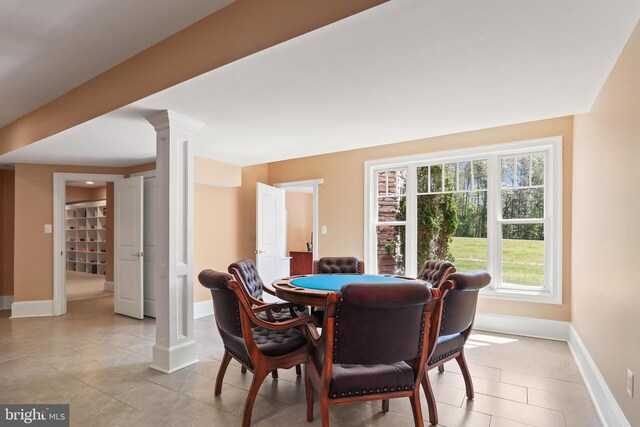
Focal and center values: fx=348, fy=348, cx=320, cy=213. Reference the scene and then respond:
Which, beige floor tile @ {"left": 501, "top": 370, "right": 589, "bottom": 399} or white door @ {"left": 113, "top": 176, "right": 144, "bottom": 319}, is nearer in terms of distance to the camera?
beige floor tile @ {"left": 501, "top": 370, "right": 589, "bottom": 399}

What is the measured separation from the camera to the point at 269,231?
18.7 feet

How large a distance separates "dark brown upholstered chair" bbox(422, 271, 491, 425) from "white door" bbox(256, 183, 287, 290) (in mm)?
3373

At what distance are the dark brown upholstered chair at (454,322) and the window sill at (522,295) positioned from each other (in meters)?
1.95

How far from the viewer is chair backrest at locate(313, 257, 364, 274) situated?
4203 mm

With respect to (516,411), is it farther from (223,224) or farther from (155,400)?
(223,224)

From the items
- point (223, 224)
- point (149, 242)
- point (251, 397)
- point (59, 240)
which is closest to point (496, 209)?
point (251, 397)

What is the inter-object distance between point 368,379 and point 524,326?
10.0 feet

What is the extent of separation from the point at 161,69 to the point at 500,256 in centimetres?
420

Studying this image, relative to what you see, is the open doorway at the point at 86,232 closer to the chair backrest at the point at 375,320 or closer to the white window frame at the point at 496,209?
the white window frame at the point at 496,209

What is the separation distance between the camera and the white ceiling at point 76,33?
6.86 ft

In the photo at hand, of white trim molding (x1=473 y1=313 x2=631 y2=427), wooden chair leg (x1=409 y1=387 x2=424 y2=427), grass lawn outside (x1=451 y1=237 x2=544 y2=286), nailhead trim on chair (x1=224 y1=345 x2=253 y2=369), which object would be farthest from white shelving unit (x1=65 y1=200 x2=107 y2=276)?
wooden chair leg (x1=409 y1=387 x2=424 y2=427)

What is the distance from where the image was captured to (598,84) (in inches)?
97.5

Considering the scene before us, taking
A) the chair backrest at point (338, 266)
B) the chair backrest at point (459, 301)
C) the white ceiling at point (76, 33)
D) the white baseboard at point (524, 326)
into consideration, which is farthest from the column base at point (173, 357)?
the white baseboard at point (524, 326)

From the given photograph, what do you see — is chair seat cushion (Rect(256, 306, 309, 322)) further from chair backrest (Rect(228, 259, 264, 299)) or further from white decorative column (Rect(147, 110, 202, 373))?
white decorative column (Rect(147, 110, 202, 373))
